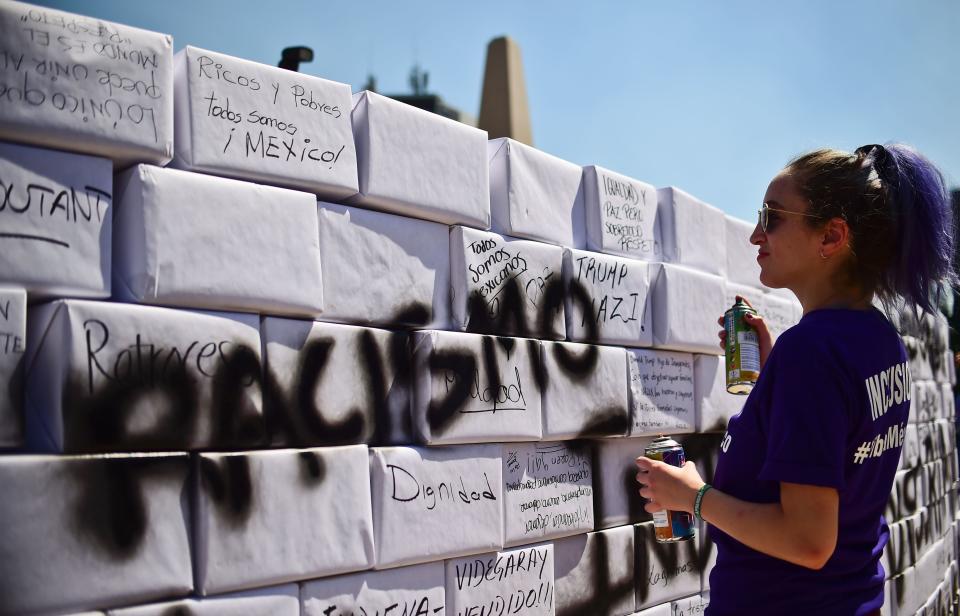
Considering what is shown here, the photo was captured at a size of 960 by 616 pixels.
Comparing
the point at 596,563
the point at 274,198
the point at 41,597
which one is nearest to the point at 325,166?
the point at 274,198

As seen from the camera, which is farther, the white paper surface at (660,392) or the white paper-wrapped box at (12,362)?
the white paper surface at (660,392)

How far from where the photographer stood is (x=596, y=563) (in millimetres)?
3432

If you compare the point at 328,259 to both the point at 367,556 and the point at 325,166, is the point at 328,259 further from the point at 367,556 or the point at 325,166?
the point at 367,556

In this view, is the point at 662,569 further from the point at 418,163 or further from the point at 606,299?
the point at 418,163

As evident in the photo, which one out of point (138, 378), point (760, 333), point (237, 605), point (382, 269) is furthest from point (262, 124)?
point (760, 333)

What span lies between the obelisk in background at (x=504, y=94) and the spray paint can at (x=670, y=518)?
11.4 metres

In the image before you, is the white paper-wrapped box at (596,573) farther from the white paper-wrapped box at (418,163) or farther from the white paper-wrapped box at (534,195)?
the white paper-wrapped box at (418,163)

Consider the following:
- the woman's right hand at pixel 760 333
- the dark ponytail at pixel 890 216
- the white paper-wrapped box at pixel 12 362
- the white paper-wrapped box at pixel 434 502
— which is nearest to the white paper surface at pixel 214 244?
the white paper-wrapped box at pixel 12 362

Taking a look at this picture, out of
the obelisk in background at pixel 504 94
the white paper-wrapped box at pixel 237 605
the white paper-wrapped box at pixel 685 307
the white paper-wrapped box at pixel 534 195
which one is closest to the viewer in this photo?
the white paper-wrapped box at pixel 237 605

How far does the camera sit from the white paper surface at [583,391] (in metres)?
3.23

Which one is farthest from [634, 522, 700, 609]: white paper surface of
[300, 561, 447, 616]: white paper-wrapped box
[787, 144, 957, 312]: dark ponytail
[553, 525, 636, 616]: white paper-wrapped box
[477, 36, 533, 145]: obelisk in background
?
[477, 36, 533, 145]: obelisk in background

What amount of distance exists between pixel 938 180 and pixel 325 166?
164 centimetres

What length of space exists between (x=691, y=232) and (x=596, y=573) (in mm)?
1659

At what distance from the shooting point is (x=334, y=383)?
8.31 ft
